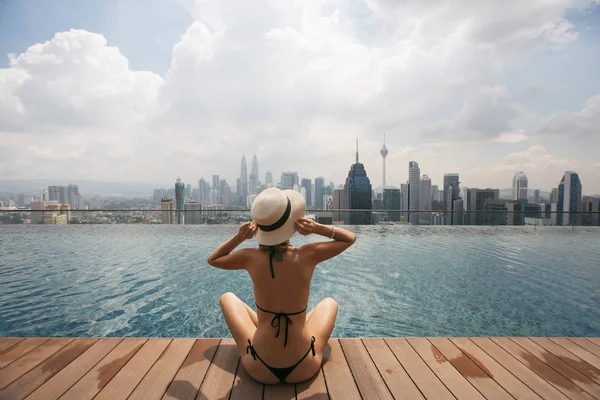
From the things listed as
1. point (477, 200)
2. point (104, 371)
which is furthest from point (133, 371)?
point (477, 200)

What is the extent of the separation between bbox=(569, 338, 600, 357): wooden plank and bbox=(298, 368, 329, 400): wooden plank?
1691 millimetres

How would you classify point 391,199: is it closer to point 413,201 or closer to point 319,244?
point 413,201

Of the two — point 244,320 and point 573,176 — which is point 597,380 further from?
point 573,176

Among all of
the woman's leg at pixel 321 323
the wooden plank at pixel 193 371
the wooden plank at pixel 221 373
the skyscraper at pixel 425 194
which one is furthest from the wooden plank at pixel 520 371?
the skyscraper at pixel 425 194

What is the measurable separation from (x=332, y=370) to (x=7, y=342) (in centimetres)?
202

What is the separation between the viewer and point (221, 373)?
60.2 inches

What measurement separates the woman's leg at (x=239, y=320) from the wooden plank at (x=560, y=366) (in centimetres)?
165

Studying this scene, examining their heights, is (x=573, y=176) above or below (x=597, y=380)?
above

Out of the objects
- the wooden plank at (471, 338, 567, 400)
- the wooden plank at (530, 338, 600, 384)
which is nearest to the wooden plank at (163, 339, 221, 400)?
the wooden plank at (471, 338, 567, 400)

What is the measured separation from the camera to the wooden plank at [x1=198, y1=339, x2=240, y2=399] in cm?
138

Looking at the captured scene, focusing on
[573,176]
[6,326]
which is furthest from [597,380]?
[573,176]

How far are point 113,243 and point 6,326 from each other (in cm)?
454

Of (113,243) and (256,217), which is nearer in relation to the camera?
(256,217)

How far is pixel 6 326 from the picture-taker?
9.62 ft
